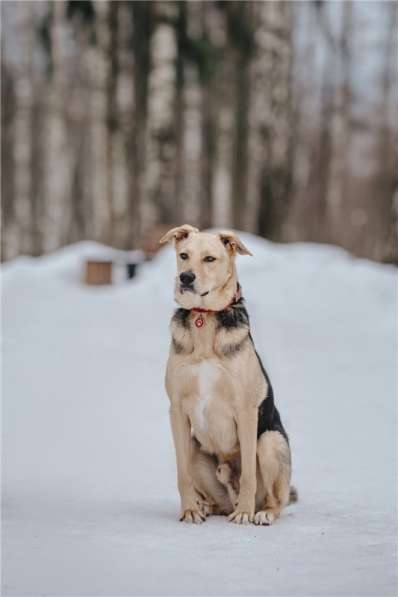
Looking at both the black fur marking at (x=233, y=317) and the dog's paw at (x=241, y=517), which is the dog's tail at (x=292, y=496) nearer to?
the dog's paw at (x=241, y=517)

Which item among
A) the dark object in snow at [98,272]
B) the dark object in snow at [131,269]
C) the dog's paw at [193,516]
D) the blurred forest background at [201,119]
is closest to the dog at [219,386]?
the dog's paw at [193,516]

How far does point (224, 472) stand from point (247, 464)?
0.87 feet

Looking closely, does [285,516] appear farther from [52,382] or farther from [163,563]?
[52,382]

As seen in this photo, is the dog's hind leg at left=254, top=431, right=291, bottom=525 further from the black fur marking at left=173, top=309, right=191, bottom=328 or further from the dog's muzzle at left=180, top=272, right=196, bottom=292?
the dog's muzzle at left=180, top=272, right=196, bottom=292

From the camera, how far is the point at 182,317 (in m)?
4.46

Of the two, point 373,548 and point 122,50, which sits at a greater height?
point 122,50

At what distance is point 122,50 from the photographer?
2061cm

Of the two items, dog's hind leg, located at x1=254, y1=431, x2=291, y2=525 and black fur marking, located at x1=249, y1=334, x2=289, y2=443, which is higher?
black fur marking, located at x1=249, y1=334, x2=289, y2=443

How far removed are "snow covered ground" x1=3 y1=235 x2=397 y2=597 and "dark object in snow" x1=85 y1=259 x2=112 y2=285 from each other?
22cm

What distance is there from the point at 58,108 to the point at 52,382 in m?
13.1

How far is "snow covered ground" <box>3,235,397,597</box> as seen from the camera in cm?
365

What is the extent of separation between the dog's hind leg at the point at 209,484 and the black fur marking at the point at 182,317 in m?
0.67

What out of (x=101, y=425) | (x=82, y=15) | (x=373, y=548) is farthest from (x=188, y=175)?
(x=373, y=548)

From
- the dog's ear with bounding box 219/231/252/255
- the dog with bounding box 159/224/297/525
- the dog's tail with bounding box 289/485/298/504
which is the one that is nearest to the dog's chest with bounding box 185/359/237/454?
the dog with bounding box 159/224/297/525
